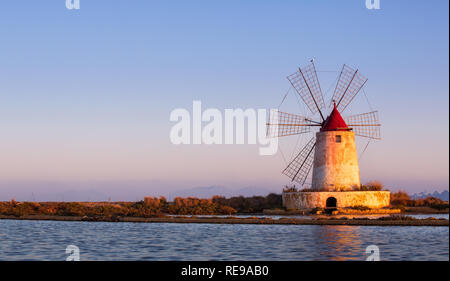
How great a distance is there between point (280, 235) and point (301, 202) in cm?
1908

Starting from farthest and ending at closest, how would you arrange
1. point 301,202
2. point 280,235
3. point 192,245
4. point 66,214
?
point 301,202 < point 66,214 < point 280,235 < point 192,245

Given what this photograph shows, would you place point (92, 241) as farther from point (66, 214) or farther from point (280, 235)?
point (66, 214)

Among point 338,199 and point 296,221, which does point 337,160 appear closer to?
point 338,199

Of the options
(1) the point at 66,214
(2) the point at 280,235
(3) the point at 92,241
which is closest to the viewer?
(3) the point at 92,241

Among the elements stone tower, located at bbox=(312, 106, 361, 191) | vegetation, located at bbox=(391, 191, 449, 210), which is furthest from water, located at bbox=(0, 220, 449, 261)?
vegetation, located at bbox=(391, 191, 449, 210)

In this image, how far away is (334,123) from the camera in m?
44.6

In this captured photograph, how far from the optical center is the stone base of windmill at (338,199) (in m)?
42.8

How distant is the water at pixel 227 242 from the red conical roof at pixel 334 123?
1522 centimetres

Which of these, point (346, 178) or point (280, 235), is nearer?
point (280, 235)

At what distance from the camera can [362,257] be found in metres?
18.0

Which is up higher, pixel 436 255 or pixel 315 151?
pixel 315 151

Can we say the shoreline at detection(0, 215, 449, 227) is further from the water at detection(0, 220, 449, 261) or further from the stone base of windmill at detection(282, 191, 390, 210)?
the stone base of windmill at detection(282, 191, 390, 210)
